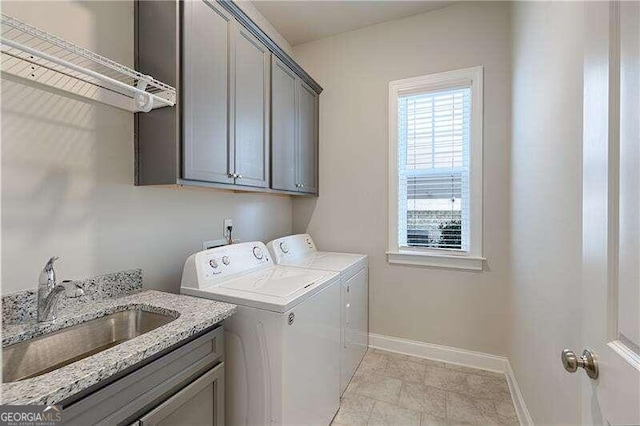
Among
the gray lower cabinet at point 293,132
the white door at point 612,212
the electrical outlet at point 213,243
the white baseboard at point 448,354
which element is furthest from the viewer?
the white baseboard at point 448,354

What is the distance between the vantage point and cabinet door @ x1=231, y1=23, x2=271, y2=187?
169 centimetres

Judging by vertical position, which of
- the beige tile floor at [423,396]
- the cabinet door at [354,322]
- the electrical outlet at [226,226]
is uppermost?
the electrical outlet at [226,226]

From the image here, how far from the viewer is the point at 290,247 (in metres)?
2.33

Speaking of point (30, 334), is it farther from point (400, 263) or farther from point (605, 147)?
point (400, 263)

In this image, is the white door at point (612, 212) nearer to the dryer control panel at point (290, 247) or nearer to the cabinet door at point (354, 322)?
the cabinet door at point (354, 322)

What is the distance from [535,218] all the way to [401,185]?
1175 mm

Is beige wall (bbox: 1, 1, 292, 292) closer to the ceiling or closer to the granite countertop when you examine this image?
the granite countertop

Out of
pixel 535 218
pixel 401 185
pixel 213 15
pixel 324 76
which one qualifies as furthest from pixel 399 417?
pixel 324 76

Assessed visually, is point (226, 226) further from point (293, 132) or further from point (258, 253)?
point (293, 132)

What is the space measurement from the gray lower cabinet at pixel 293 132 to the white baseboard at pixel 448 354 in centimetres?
155

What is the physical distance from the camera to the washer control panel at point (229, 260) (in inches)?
59.0

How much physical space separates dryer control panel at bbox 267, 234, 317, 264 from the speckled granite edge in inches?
35.9

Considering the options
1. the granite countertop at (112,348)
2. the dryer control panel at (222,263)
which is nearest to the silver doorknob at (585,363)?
the granite countertop at (112,348)

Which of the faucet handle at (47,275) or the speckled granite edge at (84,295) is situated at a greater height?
the faucet handle at (47,275)
